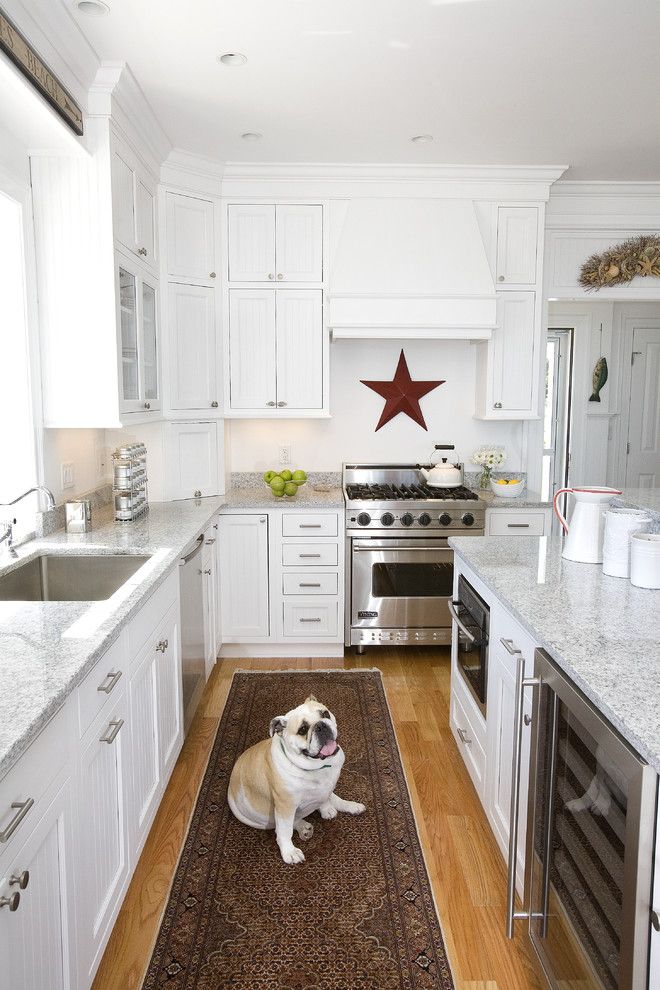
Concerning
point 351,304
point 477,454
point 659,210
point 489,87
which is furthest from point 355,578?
point 659,210

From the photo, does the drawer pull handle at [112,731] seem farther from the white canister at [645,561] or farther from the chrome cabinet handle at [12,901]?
the white canister at [645,561]

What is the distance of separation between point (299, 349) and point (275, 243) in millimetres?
598

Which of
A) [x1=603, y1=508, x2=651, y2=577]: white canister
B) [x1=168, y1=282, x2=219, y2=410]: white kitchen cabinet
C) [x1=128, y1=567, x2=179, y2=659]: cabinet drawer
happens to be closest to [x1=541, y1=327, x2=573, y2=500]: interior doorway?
[x1=168, y1=282, x2=219, y2=410]: white kitchen cabinet

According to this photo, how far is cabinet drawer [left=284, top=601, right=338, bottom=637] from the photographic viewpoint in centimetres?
402

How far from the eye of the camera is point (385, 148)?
364 centimetres

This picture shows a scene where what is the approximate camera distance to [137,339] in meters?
3.24

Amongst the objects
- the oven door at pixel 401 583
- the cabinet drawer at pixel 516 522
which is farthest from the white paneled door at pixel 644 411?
the oven door at pixel 401 583

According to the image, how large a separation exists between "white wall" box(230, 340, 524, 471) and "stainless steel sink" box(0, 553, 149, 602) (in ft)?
6.43

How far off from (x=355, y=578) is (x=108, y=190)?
2270mm

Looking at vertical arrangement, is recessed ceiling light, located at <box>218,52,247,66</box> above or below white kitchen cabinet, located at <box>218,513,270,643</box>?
above

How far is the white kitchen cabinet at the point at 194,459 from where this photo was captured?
3924mm

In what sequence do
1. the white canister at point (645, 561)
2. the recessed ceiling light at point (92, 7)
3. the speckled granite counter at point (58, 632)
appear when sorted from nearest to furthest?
1. the speckled granite counter at point (58, 632)
2. the white canister at point (645, 561)
3. the recessed ceiling light at point (92, 7)

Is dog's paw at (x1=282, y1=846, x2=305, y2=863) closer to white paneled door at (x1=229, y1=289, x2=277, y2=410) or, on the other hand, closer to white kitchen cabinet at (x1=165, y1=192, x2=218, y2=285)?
white paneled door at (x1=229, y1=289, x2=277, y2=410)

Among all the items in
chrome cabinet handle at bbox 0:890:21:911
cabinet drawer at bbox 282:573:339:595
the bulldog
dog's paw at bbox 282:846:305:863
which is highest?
chrome cabinet handle at bbox 0:890:21:911
